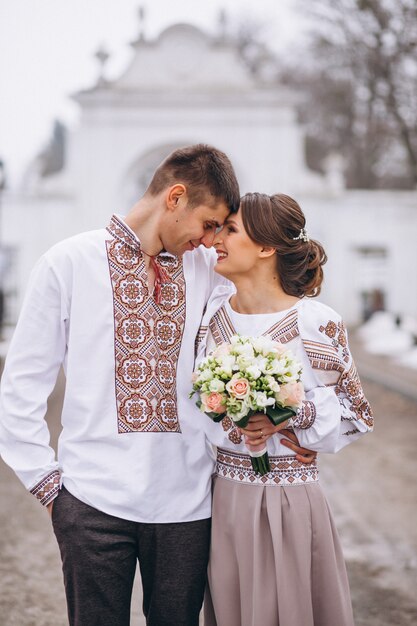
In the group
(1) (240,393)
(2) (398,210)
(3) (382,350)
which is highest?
(1) (240,393)

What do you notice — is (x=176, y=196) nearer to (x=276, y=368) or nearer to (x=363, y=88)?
(x=276, y=368)

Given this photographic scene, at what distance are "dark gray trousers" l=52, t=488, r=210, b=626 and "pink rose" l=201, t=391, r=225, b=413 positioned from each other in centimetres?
49

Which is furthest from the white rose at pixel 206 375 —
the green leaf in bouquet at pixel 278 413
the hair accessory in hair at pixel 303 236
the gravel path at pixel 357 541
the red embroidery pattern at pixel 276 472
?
the gravel path at pixel 357 541

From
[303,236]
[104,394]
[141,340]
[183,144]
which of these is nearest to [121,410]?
[104,394]

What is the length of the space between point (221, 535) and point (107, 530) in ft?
1.45

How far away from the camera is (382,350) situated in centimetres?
1761

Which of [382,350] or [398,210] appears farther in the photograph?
[398,210]

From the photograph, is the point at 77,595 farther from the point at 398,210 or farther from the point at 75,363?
the point at 398,210

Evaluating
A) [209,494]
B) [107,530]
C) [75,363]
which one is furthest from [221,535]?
[75,363]

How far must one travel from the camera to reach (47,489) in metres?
2.67

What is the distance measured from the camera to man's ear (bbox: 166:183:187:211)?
9.41ft

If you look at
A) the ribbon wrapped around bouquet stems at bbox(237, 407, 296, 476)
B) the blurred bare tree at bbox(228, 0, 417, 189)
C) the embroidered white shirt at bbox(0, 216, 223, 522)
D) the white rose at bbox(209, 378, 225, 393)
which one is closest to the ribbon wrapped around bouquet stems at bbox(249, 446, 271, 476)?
the ribbon wrapped around bouquet stems at bbox(237, 407, 296, 476)

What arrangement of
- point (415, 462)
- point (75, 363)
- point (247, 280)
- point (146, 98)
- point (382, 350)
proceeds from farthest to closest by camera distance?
point (146, 98) < point (382, 350) < point (415, 462) < point (247, 280) < point (75, 363)

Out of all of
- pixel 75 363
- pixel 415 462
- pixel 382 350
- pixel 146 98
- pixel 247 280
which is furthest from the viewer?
pixel 146 98
